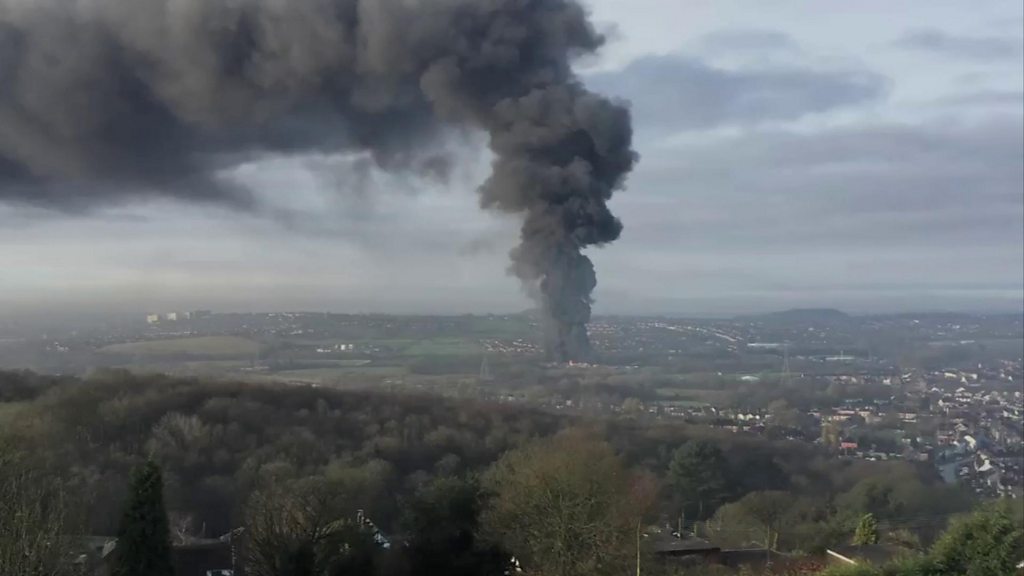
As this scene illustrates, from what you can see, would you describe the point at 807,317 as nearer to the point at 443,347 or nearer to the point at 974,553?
the point at 443,347

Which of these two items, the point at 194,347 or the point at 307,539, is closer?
the point at 307,539

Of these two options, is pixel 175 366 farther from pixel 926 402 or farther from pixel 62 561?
pixel 926 402

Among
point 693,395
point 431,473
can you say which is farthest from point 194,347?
point 693,395

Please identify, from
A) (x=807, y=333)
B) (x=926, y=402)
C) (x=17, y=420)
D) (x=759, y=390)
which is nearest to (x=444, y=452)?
(x=17, y=420)

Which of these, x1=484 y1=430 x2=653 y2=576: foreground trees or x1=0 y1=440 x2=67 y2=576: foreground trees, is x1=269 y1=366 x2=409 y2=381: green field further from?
x1=0 y1=440 x2=67 y2=576: foreground trees

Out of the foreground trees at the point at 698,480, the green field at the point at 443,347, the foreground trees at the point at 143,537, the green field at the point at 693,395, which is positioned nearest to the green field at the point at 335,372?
the green field at the point at 443,347

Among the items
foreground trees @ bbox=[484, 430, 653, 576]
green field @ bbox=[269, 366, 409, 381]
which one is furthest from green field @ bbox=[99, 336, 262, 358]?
foreground trees @ bbox=[484, 430, 653, 576]
